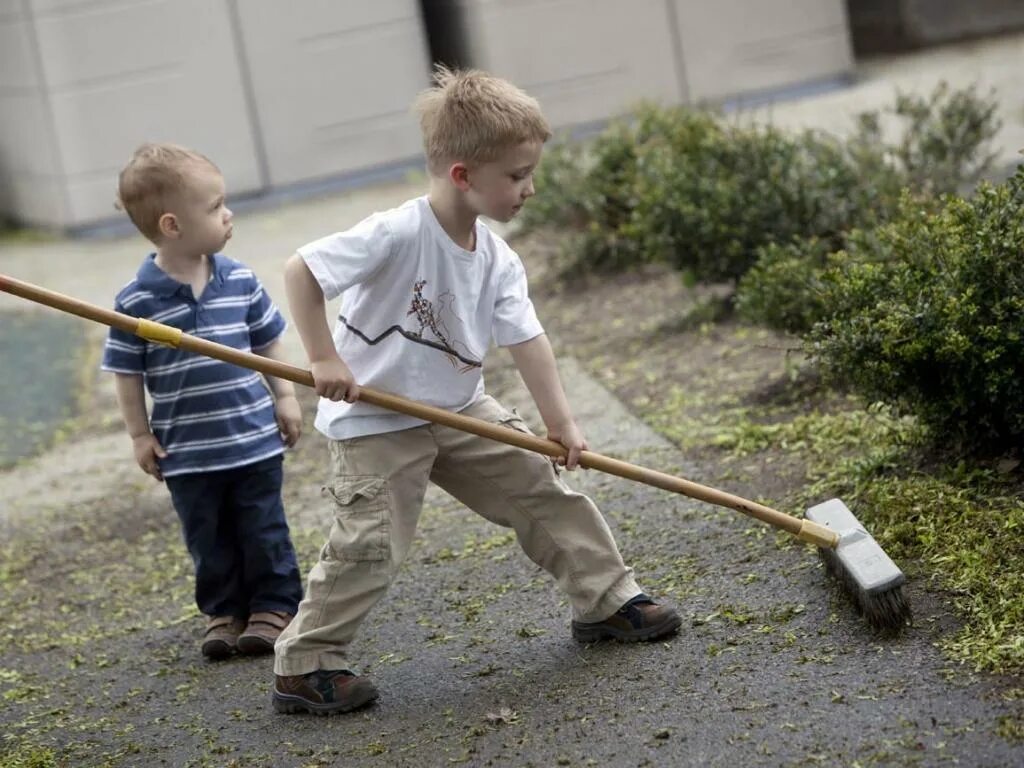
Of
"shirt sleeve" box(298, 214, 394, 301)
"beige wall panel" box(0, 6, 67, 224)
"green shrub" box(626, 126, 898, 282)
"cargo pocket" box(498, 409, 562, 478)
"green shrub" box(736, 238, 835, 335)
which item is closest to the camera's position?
"shirt sleeve" box(298, 214, 394, 301)

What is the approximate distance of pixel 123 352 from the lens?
4.17 meters

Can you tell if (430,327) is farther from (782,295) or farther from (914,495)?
(782,295)

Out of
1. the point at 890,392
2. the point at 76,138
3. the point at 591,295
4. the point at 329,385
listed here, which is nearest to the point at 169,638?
the point at 329,385

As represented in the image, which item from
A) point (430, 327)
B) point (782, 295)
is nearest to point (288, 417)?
point (430, 327)

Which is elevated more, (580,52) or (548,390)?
(580,52)

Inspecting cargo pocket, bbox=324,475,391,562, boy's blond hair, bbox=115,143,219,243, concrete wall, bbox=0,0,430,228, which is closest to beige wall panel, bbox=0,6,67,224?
concrete wall, bbox=0,0,430,228

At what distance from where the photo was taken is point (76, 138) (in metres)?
10.4

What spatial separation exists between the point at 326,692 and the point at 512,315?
98cm

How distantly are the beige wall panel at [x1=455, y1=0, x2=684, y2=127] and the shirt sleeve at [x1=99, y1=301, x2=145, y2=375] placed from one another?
6.79 meters

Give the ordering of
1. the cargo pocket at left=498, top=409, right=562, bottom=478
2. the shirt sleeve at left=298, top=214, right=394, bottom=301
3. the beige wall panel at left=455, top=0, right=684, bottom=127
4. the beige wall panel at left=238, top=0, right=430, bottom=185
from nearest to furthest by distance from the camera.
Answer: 1. the shirt sleeve at left=298, top=214, right=394, bottom=301
2. the cargo pocket at left=498, top=409, right=562, bottom=478
3. the beige wall panel at left=238, top=0, right=430, bottom=185
4. the beige wall panel at left=455, top=0, right=684, bottom=127

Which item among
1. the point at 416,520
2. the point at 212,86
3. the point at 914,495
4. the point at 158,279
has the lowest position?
the point at 914,495

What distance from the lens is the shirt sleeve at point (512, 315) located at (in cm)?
372

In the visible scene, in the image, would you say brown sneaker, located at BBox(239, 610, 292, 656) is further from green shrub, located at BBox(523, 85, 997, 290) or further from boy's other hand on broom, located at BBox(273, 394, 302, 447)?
green shrub, located at BBox(523, 85, 997, 290)

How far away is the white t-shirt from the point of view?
11.7 feet
